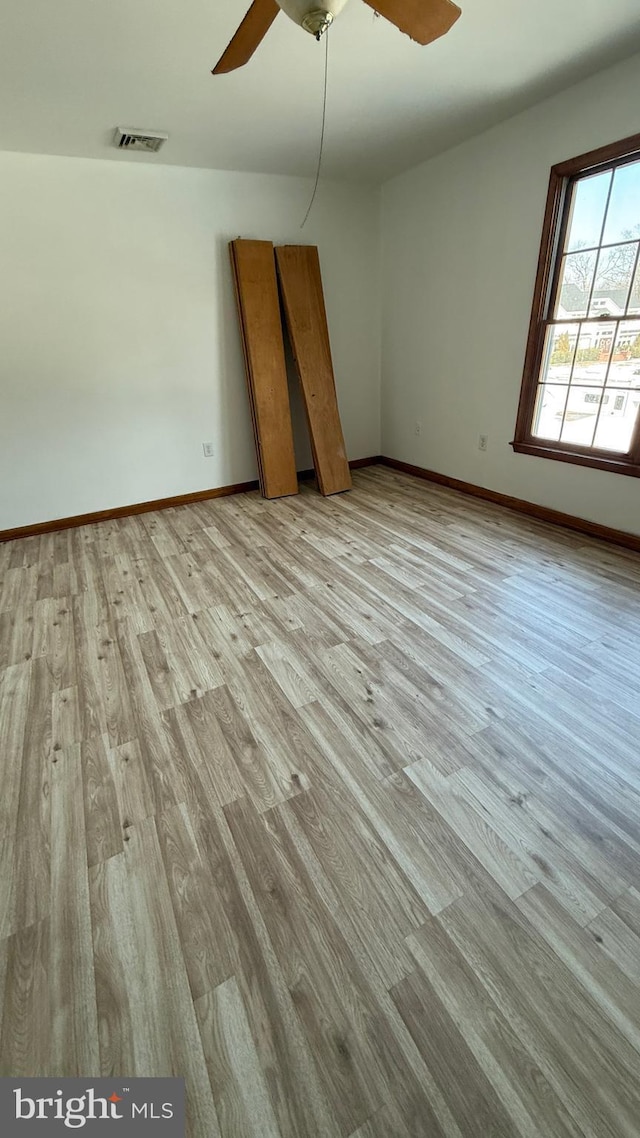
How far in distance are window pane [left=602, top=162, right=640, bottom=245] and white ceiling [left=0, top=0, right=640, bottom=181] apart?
0.48 metres

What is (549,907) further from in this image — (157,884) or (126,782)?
(126,782)

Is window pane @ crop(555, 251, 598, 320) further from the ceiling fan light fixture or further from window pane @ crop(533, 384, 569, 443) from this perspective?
the ceiling fan light fixture

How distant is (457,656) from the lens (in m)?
2.00

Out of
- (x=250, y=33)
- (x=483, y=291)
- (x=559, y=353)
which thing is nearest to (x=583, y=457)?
(x=559, y=353)

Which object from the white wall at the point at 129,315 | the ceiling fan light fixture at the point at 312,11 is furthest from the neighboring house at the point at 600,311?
the ceiling fan light fixture at the point at 312,11

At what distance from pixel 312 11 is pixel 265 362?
8.23 feet

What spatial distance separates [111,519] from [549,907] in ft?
11.9

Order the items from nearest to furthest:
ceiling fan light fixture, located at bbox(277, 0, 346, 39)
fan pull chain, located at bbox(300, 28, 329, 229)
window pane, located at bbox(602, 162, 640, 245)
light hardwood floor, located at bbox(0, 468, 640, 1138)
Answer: light hardwood floor, located at bbox(0, 468, 640, 1138)
ceiling fan light fixture, located at bbox(277, 0, 346, 39)
fan pull chain, located at bbox(300, 28, 329, 229)
window pane, located at bbox(602, 162, 640, 245)

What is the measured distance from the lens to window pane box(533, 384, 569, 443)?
120 inches

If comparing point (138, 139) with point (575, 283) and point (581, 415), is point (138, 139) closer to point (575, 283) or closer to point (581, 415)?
point (575, 283)

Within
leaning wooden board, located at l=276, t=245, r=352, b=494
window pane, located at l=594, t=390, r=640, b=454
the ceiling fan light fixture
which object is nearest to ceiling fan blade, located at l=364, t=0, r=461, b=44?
the ceiling fan light fixture

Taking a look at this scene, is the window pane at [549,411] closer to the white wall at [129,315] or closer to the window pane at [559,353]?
the window pane at [559,353]

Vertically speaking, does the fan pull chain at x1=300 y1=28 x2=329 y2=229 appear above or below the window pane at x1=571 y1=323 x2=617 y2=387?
above

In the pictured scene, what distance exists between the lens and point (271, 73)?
84.6 inches
